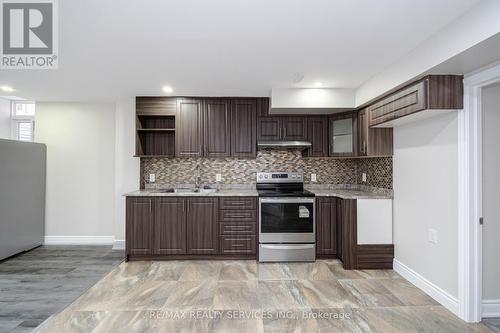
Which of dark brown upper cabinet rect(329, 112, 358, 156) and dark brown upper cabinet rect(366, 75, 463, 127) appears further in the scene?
dark brown upper cabinet rect(329, 112, 358, 156)

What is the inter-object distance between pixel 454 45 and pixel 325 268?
8.91 ft

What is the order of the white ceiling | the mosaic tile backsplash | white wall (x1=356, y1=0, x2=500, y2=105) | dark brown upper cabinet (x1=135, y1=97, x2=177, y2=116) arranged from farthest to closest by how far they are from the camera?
the mosaic tile backsplash < dark brown upper cabinet (x1=135, y1=97, x2=177, y2=116) < the white ceiling < white wall (x1=356, y1=0, x2=500, y2=105)

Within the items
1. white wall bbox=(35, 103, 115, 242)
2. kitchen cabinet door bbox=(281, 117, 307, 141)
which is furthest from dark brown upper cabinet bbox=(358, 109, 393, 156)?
white wall bbox=(35, 103, 115, 242)

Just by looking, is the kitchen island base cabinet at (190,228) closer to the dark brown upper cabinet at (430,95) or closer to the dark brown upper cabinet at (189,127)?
the dark brown upper cabinet at (189,127)

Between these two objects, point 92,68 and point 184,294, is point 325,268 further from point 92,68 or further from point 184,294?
point 92,68

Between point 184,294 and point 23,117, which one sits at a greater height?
point 23,117

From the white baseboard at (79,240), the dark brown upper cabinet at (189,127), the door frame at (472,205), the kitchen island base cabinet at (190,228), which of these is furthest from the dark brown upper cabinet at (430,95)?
the white baseboard at (79,240)

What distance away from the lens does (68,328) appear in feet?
7.25

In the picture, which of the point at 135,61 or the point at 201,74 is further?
the point at 201,74

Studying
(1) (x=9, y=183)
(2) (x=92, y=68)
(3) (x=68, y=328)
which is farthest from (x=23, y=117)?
(3) (x=68, y=328)

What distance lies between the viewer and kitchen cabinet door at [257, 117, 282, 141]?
4262mm

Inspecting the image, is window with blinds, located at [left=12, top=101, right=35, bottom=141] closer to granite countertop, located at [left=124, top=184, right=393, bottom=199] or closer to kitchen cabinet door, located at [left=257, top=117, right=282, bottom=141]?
granite countertop, located at [left=124, top=184, right=393, bottom=199]

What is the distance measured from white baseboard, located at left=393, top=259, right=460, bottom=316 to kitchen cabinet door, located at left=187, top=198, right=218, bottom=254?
235cm

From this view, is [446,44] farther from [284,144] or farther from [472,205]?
[284,144]
